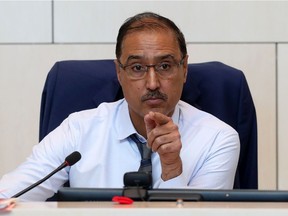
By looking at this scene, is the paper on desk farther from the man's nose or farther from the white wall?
the white wall

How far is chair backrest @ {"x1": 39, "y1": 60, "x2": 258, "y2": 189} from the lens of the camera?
2314 millimetres

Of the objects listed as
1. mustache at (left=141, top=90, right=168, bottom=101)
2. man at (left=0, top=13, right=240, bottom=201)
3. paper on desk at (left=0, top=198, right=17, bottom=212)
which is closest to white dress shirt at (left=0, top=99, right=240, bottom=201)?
man at (left=0, top=13, right=240, bottom=201)

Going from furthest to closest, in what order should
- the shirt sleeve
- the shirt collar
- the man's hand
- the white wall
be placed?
1. the white wall
2. the shirt collar
3. the shirt sleeve
4. the man's hand

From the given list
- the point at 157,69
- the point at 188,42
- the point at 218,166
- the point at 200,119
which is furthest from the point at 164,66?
the point at 188,42

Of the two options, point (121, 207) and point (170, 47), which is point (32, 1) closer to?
point (170, 47)

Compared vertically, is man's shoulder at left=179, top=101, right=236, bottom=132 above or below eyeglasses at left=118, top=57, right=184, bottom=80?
below

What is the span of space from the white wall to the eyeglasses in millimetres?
927

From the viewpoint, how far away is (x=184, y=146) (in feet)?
7.11

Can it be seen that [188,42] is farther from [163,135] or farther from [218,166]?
[163,135]

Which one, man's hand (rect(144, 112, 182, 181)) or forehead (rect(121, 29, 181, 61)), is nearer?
man's hand (rect(144, 112, 182, 181))

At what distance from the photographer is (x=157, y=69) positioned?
2100mm

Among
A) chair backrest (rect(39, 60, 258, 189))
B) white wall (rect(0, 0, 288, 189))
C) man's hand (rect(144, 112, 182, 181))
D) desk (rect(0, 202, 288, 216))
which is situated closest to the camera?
desk (rect(0, 202, 288, 216))

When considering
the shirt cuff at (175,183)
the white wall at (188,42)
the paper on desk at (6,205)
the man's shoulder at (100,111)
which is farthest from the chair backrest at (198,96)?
the paper on desk at (6,205)

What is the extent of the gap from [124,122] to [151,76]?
0.21 m
